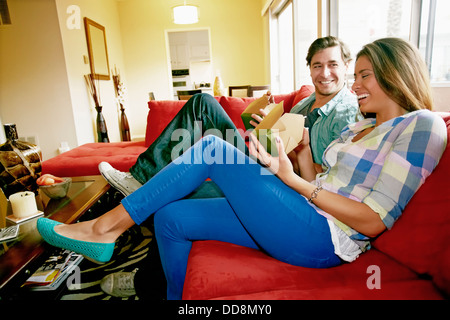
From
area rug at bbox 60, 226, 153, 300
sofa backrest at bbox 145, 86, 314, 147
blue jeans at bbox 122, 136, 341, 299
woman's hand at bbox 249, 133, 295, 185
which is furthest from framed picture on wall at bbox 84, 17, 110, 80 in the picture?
woman's hand at bbox 249, 133, 295, 185

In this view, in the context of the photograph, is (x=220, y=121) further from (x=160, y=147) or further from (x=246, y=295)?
(x=246, y=295)

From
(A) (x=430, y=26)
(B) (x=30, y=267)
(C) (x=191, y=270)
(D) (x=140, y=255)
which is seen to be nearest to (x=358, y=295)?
(C) (x=191, y=270)

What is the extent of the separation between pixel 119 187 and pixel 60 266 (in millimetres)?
450

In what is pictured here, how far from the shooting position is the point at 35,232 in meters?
1.08

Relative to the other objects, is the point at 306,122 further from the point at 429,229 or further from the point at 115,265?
the point at 115,265

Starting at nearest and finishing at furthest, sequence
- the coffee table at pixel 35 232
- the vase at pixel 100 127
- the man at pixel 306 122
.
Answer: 1. the coffee table at pixel 35 232
2. the man at pixel 306 122
3. the vase at pixel 100 127

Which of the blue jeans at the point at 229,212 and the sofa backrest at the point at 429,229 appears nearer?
→ the sofa backrest at the point at 429,229

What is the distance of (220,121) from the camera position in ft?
5.36

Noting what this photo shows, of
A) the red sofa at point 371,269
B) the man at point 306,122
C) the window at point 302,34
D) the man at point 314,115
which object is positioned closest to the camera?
the red sofa at point 371,269

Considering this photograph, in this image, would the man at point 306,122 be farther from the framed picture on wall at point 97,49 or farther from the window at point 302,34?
the framed picture on wall at point 97,49

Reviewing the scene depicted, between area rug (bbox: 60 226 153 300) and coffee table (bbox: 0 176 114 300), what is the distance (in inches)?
11.4

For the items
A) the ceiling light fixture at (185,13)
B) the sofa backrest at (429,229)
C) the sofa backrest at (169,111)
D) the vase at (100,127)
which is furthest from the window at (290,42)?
the sofa backrest at (429,229)

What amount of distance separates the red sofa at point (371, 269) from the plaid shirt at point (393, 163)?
0.04 meters

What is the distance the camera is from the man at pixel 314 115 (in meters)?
1.37
